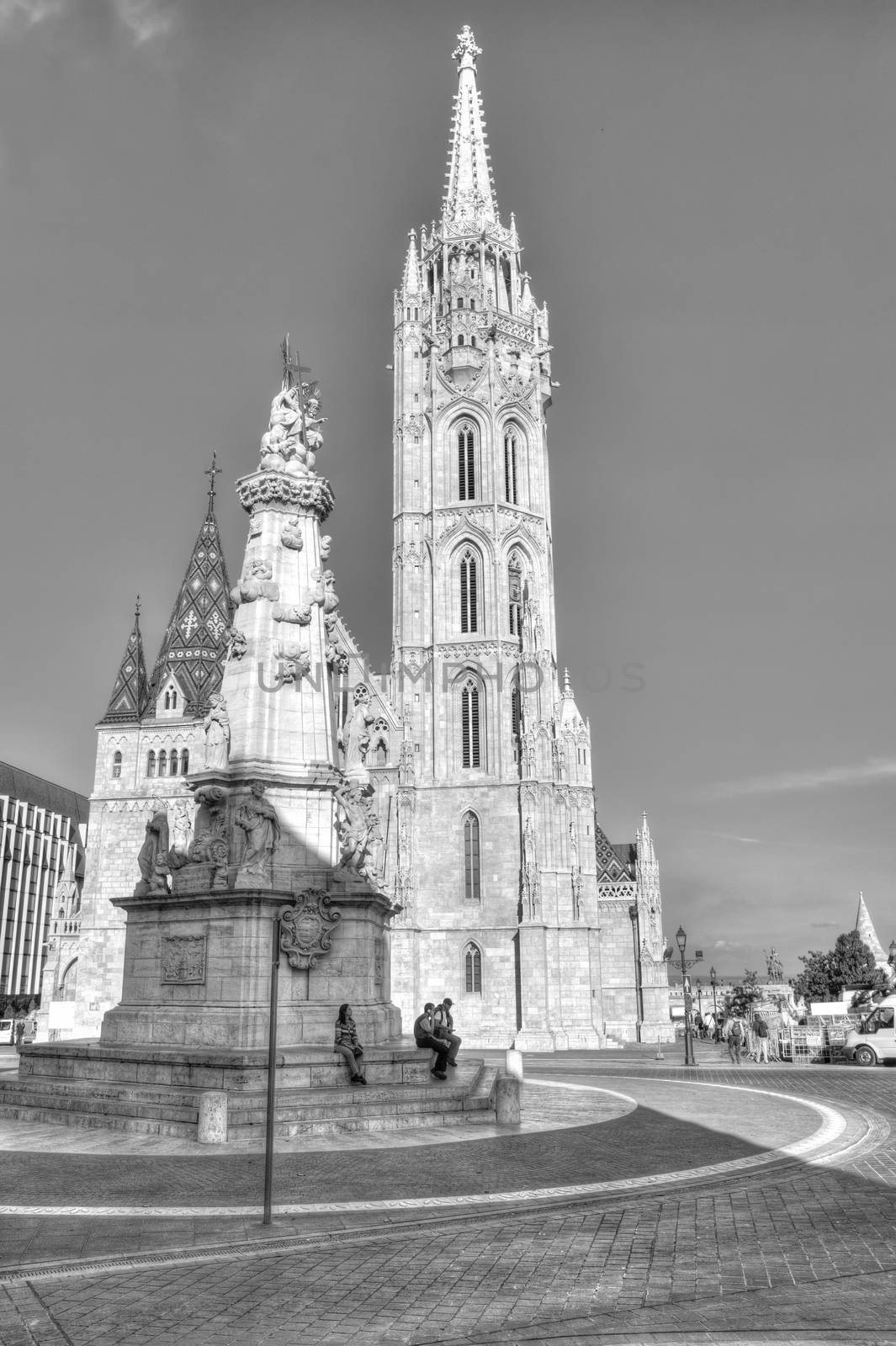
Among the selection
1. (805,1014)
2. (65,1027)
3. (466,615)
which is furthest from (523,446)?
(65,1027)

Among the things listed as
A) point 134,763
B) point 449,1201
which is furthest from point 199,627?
point 449,1201

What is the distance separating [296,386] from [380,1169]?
598 inches

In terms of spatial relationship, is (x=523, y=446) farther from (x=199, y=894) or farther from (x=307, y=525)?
(x=199, y=894)

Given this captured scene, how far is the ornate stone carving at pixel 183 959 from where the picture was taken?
54.4 feet

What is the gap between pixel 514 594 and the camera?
181ft

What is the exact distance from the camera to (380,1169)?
11.7 m

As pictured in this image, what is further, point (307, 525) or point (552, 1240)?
point (307, 525)

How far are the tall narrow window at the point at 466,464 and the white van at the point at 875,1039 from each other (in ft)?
109

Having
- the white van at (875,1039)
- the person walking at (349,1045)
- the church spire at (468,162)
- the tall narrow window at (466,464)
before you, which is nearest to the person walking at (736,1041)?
the white van at (875,1039)

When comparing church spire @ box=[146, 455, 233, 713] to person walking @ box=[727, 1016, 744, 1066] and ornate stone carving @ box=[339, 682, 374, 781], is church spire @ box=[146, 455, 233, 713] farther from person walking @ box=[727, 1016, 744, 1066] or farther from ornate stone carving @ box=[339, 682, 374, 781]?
ornate stone carving @ box=[339, 682, 374, 781]

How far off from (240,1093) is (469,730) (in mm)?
38395

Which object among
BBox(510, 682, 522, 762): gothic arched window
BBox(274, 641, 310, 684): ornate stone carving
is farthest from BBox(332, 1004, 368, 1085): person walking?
BBox(510, 682, 522, 762): gothic arched window

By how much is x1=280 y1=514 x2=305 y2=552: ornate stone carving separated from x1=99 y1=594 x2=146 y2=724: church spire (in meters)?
40.1

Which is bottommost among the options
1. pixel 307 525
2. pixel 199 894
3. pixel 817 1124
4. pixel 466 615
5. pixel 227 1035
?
pixel 817 1124
